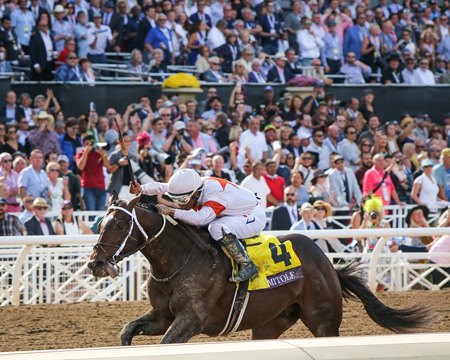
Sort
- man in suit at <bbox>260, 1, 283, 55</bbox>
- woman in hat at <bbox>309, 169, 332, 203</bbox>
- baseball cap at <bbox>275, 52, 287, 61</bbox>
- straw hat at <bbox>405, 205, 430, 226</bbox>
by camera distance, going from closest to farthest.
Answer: straw hat at <bbox>405, 205, 430, 226</bbox>, woman in hat at <bbox>309, 169, 332, 203</bbox>, baseball cap at <bbox>275, 52, 287, 61</bbox>, man in suit at <bbox>260, 1, 283, 55</bbox>

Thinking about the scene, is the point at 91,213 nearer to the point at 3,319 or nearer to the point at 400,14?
the point at 3,319

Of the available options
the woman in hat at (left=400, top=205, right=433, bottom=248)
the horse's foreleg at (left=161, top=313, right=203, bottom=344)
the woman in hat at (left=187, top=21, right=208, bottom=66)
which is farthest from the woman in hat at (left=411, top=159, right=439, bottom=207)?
the horse's foreleg at (left=161, top=313, right=203, bottom=344)

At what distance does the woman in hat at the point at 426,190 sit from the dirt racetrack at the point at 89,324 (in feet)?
12.4

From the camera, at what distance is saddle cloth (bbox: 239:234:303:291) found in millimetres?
7340

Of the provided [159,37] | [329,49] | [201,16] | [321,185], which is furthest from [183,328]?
[329,49]

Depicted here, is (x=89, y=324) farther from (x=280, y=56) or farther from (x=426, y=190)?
(x=280, y=56)

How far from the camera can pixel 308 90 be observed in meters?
17.5

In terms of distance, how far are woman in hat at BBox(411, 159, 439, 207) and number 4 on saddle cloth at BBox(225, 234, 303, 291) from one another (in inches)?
289

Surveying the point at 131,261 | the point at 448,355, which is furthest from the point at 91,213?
the point at 448,355

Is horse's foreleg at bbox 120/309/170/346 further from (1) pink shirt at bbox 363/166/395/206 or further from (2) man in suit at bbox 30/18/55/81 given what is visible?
(2) man in suit at bbox 30/18/55/81

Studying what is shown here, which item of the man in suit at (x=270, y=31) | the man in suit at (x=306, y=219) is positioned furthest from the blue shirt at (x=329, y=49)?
the man in suit at (x=306, y=219)

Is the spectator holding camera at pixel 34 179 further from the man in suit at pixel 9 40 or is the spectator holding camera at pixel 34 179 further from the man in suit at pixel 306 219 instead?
the man in suit at pixel 9 40

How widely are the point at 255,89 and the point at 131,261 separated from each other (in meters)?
6.50

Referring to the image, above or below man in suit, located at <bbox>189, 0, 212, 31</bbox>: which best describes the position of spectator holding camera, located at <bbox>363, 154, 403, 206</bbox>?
below
